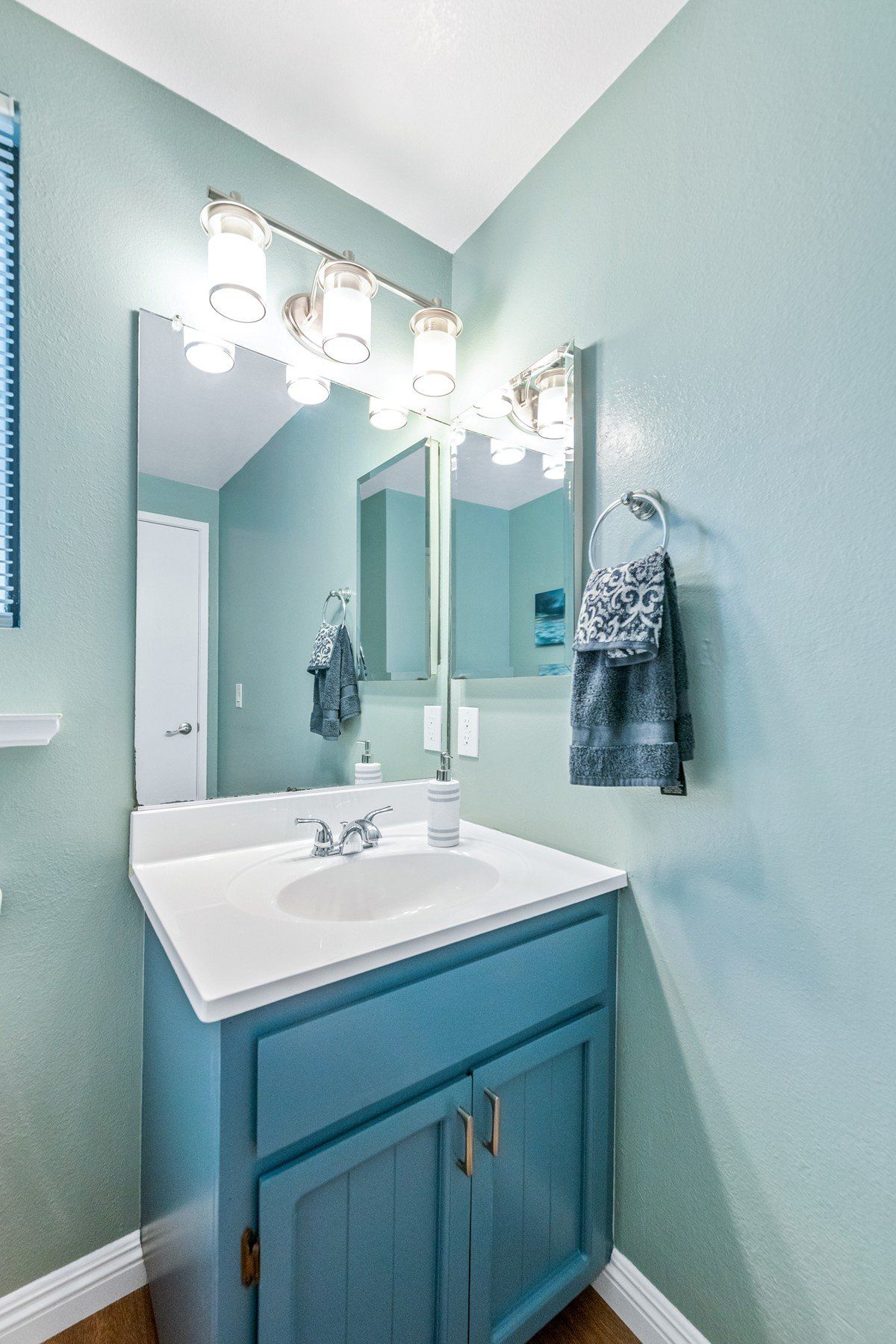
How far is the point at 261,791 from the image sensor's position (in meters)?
1.34

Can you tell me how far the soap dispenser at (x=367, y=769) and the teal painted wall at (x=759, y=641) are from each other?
513 mm

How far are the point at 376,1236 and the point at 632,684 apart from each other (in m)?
0.90

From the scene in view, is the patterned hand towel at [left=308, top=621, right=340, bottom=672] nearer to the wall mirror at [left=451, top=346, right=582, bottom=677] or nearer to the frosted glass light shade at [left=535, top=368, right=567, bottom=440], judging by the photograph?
the wall mirror at [left=451, top=346, right=582, bottom=677]

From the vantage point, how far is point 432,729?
5.45 ft

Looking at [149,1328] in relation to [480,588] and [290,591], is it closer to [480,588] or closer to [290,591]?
[290,591]

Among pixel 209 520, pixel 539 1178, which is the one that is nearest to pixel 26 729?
pixel 209 520

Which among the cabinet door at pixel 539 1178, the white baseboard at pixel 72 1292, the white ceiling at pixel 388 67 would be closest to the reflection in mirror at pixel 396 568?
the white ceiling at pixel 388 67

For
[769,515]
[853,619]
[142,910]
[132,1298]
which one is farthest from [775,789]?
[132,1298]

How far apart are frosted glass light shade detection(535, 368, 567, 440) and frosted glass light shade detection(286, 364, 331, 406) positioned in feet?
1.67

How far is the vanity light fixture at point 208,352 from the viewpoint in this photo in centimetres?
123

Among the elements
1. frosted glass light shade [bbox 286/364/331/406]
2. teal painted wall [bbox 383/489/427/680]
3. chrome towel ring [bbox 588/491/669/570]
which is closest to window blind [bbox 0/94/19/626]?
frosted glass light shade [bbox 286/364/331/406]

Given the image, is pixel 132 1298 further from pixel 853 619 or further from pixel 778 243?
pixel 778 243

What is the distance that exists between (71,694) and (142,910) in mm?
448

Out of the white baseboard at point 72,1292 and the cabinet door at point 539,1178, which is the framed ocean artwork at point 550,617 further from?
the white baseboard at point 72,1292
